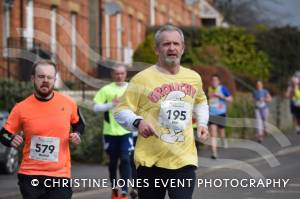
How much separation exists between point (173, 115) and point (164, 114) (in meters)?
0.08

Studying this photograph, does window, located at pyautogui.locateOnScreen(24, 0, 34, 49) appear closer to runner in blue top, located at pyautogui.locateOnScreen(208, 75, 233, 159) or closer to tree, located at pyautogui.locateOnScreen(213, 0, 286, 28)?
runner in blue top, located at pyautogui.locateOnScreen(208, 75, 233, 159)

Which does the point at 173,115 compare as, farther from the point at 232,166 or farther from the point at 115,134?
the point at 232,166

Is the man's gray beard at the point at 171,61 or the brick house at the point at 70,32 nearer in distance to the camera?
the man's gray beard at the point at 171,61

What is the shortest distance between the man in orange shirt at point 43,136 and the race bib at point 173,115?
1.20 meters

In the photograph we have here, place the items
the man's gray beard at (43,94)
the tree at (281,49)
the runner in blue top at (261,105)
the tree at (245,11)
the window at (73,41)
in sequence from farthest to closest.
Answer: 1. the tree at (245,11)
2. the tree at (281,49)
3. the window at (73,41)
4. the runner in blue top at (261,105)
5. the man's gray beard at (43,94)

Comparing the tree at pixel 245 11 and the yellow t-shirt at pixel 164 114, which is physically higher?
the tree at pixel 245 11

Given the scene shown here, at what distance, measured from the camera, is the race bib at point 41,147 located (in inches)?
312

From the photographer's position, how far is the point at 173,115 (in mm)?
7152

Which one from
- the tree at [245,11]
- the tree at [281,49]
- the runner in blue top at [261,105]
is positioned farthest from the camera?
the tree at [245,11]

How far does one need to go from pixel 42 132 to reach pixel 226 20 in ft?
172

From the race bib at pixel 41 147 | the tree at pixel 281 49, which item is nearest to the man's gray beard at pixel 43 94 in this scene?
the race bib at pixel 41 147

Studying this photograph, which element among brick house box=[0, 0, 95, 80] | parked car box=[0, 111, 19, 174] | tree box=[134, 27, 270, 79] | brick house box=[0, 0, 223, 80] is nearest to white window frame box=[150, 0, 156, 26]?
brick house box=[0, 0, 223, 80]

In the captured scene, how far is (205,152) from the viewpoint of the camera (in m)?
21.6

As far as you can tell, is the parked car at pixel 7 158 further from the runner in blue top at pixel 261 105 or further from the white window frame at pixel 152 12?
the white window frame at pixel 152 12
